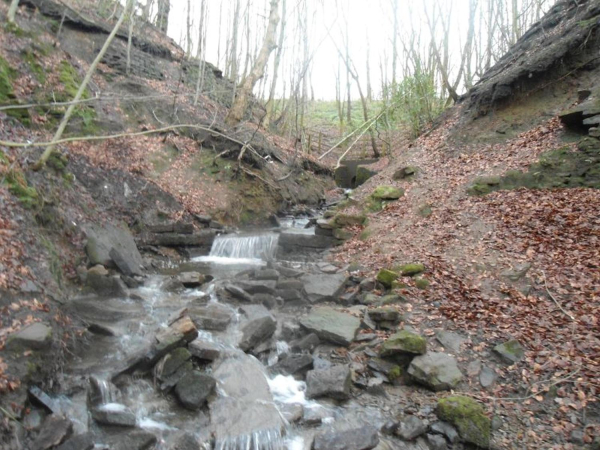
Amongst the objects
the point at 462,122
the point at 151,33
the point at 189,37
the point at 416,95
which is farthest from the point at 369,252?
the point at 151,33

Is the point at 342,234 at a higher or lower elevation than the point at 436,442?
higher

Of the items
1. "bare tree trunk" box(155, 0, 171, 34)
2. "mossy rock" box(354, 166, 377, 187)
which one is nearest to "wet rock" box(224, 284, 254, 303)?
"mossy rock" box(354, 166, 377, 187)

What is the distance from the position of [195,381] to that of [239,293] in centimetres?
337

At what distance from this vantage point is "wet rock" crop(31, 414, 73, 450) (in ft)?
14.5

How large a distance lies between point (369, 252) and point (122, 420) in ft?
24.5

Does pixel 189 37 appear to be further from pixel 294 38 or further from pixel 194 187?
pixel 194 187

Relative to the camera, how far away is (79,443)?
4.55 metres

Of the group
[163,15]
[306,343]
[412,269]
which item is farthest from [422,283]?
[163,15]

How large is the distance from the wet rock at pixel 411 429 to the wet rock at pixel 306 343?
2.16m

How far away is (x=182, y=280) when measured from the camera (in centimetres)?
966

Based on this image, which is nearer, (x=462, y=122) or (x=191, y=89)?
(x=462, y=122)

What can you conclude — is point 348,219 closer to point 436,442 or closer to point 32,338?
point 436,442

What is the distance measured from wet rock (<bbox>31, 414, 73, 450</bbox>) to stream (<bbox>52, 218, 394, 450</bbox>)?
0.26 metres

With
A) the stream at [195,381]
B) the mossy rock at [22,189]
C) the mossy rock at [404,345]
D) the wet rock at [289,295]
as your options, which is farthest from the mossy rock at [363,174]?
the mossy rock at [22,189]
